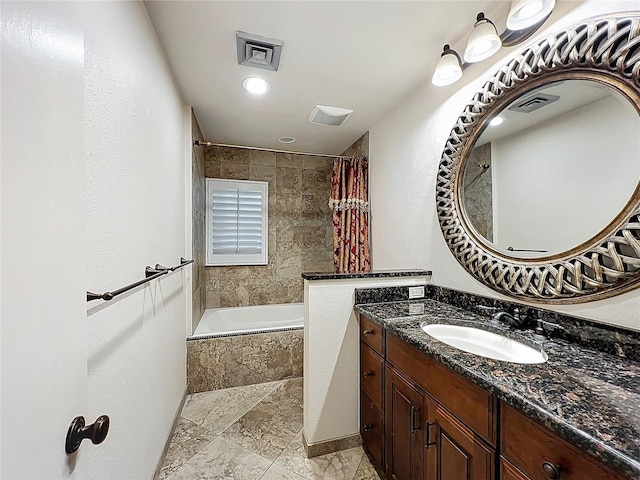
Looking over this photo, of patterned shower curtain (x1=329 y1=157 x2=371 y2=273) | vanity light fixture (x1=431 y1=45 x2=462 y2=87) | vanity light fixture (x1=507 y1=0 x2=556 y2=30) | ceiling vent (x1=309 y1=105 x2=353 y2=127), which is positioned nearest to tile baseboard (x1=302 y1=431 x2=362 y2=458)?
patterned shower curtain (x1=329 y1=157 x2=371 y2=273)

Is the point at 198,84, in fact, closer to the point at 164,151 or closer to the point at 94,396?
the point at 164,151

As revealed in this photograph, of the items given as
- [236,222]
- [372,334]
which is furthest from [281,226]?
[372,334]

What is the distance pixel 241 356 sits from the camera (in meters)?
2.37

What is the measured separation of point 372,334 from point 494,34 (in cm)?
151

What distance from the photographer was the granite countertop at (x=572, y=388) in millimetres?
540

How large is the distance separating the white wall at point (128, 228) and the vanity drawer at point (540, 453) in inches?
47.4

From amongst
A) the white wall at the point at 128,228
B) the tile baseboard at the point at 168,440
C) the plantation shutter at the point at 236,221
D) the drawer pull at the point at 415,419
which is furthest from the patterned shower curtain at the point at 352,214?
the tile baseboard at the point at 168,440

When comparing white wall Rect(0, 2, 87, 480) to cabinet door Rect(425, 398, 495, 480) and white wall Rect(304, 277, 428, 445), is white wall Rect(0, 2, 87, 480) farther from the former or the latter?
white wall Rect(304, 277, 428, 445)

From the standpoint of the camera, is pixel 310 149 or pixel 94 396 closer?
pixel 94 396

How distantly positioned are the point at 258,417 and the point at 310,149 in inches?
111

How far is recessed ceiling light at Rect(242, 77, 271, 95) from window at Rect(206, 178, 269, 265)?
1509mm

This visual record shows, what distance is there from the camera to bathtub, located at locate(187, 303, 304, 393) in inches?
89.8

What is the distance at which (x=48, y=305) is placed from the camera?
1.40 feet

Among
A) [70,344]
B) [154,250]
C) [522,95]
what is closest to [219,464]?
[154,250]
